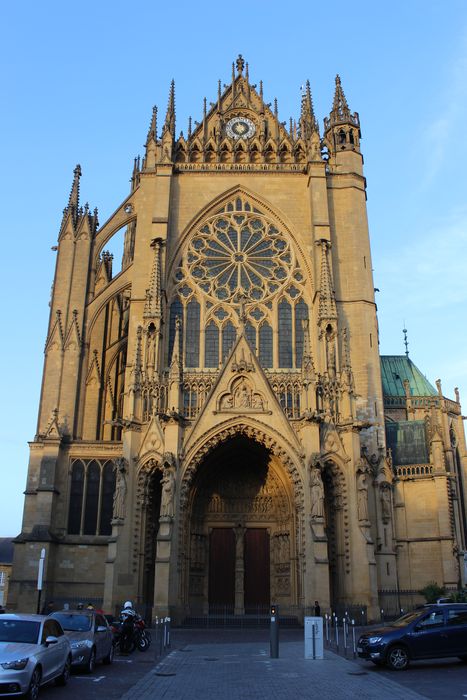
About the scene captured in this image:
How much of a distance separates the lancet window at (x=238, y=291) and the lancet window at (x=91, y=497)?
221 inches

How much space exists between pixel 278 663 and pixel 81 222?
24.8 m

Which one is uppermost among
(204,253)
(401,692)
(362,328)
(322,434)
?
(204,253)

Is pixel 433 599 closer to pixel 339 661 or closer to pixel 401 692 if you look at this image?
pixel 339 661

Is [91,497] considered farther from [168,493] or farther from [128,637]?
[128,637]

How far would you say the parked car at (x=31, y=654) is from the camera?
9.89 metres

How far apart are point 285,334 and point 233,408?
6.08 m

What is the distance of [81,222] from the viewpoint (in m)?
34.7

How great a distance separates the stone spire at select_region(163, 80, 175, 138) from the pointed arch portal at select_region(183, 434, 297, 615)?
16994 mm

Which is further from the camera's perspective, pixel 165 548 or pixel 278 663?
pixel 165 548

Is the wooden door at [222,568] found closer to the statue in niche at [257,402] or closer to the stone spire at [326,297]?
the statue in niche at [257,402]

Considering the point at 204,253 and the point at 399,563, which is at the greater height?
the point at 204,253

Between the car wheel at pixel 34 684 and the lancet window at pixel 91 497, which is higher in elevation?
the lancet window at pixel 91 497

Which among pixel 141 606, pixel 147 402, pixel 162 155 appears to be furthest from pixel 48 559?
pixel 162 155

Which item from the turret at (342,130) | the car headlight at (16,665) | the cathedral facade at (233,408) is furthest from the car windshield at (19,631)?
the turret at (342,130)
